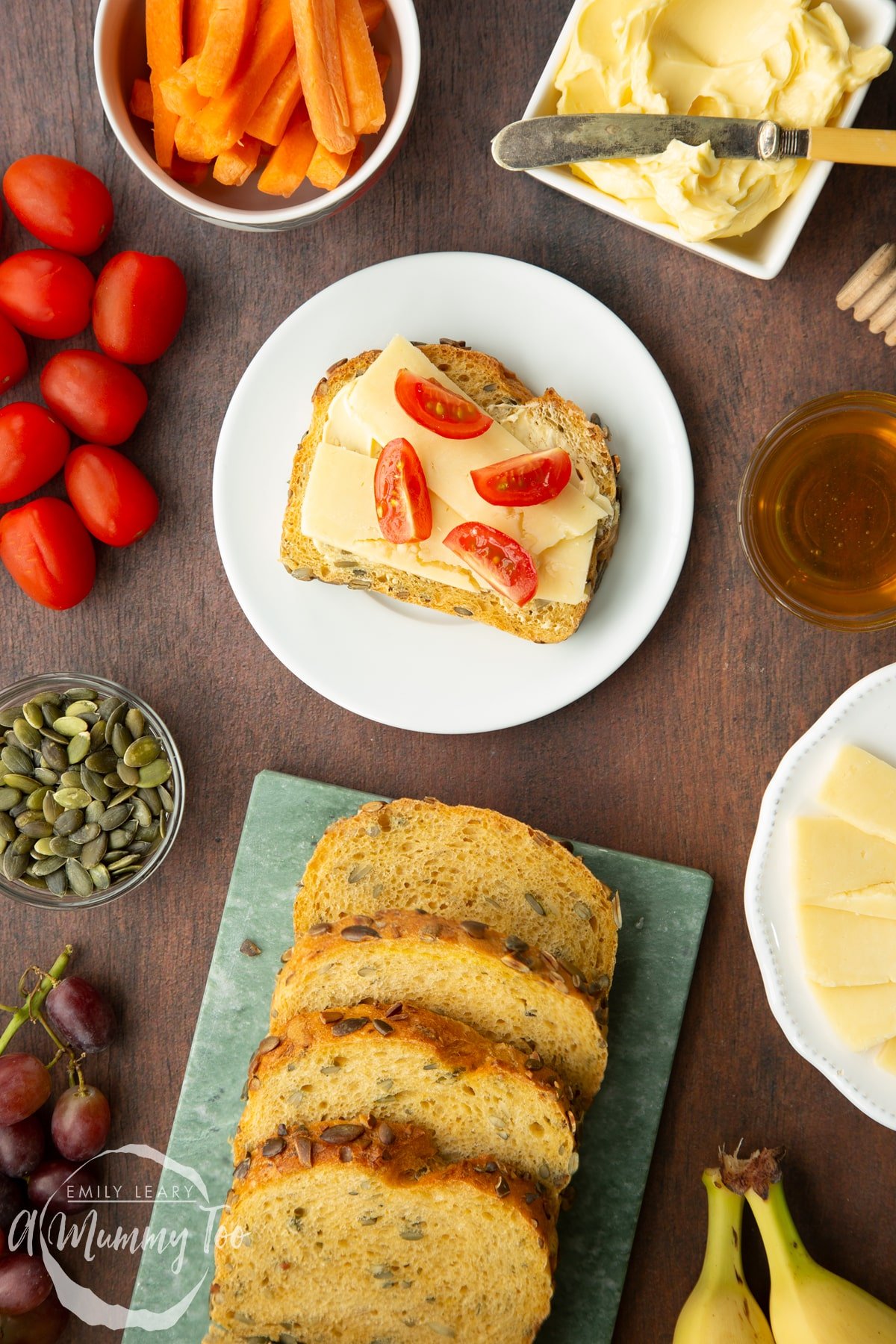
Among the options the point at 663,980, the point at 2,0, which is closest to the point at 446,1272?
the point at 663,980

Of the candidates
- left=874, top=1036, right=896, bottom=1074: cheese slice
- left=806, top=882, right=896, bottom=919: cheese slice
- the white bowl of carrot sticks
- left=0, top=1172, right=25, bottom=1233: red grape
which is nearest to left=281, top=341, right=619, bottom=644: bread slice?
the white bowl of carrot sticks

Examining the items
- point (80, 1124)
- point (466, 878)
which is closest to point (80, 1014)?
point (80, 1124)

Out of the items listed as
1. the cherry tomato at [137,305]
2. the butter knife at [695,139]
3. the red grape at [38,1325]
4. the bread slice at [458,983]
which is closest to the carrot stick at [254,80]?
the cherry tomato at [137,305]

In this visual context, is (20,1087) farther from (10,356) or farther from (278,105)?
(278,105)

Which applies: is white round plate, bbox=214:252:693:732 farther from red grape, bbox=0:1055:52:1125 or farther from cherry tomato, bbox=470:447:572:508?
red grape, bbox=0:1055:52:1125

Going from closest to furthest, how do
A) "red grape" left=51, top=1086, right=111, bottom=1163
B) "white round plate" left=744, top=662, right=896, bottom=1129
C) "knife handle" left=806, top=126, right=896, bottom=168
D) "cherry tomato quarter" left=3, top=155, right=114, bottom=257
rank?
"knife handle" left=806, top=126, right=896, bottom=168 → "white round plate" left=744, top=662, right=896, bottom=1129 → "cherry tomato quarter" left=3, top=155, right=114, bottom=257 → "red grape" left=51, top=1086, right=111, bottom=1163

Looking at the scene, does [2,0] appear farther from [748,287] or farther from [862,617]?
[862,617]

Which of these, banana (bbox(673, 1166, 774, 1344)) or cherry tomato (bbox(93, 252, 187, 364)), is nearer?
banana (bbox(673, 1166, 774, 1344))

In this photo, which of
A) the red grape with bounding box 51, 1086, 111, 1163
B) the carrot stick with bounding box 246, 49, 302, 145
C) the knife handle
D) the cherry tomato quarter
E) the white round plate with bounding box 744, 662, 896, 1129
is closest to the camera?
the knife handle
